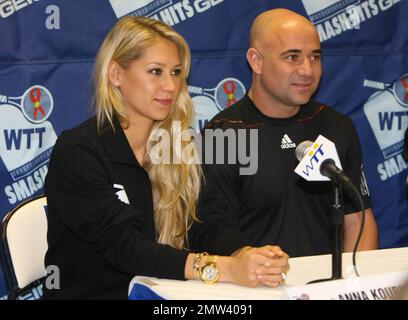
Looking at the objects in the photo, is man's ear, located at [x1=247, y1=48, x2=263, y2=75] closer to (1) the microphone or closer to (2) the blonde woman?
(2) the blonde woman

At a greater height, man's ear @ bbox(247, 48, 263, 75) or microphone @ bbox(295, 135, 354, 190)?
man's ear @ bbox(247, 48, 263, 75)

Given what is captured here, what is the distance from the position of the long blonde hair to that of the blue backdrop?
734mm

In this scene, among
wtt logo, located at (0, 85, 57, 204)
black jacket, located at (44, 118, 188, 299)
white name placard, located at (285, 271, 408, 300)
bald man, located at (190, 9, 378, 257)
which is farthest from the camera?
wtt logo, located at (0, 85, 57, 204)

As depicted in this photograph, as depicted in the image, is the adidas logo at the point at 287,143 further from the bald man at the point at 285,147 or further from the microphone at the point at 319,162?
the microphone at the point at 319,162

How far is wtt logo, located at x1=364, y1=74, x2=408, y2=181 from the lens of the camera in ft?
12.6

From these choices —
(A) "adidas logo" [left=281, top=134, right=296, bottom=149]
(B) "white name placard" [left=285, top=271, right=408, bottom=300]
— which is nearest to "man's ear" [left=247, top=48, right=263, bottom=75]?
(A) "adidas logo" [left=281, top=134, right=296, bottom=149]

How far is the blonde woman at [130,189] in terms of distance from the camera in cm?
220

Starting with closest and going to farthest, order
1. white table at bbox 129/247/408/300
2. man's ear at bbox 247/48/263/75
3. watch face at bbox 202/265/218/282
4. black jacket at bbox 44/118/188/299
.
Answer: white table at bbox 129/247/408/300 < watch face at bbox 202/265/218/282 < black jacket at bbox 44/118/188/299 < man's ear at bbox 247/48/263/75

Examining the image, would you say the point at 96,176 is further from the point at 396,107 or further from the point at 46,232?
the point at 396,107

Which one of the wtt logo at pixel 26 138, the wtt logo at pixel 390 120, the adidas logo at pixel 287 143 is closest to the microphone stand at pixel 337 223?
the adidas logo at pixel 287 143

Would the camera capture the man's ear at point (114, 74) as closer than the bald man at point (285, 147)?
Yes

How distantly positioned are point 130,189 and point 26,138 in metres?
1.00

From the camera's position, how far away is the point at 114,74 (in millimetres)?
2715

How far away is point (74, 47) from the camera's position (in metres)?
3.38
